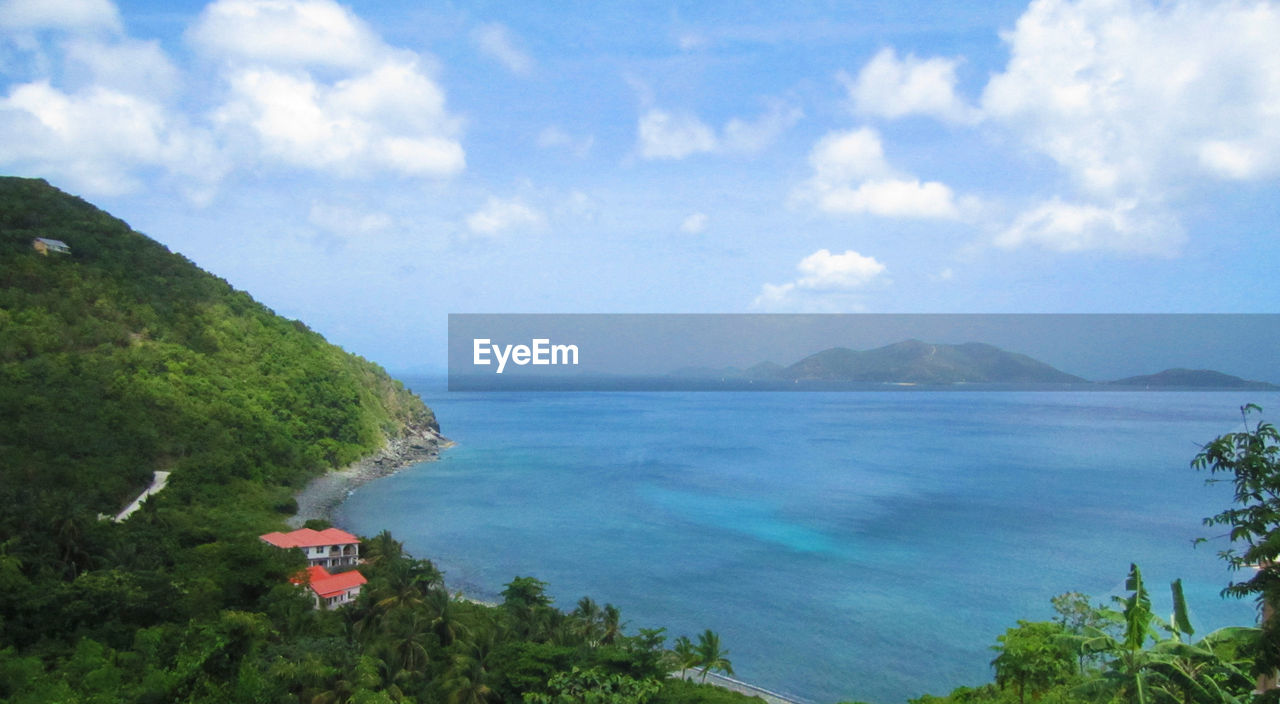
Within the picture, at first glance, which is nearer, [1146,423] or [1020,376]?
[1146,423]

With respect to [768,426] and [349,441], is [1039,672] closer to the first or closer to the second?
[349,441]

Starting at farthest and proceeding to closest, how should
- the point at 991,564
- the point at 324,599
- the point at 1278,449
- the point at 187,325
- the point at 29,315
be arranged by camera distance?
the point at 187,325
the point at 29,315
the point at 991,564
the point at 324,599
the point at 1278,449

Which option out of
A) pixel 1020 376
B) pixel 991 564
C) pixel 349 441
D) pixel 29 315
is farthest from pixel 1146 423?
pixel 1020 376

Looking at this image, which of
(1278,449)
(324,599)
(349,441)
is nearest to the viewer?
(1278,449)

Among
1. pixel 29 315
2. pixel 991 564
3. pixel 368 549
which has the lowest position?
pixel 991 564

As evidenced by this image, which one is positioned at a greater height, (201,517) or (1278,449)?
(1278,449)

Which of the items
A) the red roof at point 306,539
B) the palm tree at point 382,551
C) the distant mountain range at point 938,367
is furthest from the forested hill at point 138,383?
the distant mountain range at point 938,367

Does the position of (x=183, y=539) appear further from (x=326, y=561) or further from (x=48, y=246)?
(x=48, y=246)

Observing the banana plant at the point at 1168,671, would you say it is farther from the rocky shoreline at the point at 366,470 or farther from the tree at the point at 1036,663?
the rocky shoreline at the point at 366,470

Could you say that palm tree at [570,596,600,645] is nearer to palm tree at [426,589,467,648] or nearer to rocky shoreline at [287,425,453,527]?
palm tree at [426,589,467,648]
